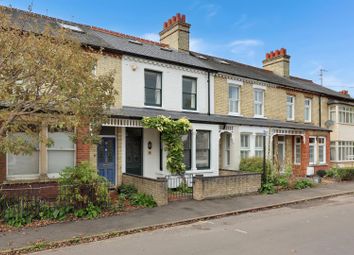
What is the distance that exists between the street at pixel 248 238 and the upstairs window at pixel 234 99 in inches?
372

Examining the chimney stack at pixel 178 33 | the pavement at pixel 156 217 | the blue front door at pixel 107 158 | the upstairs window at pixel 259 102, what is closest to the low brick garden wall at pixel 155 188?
the pavement at pixel 156 217

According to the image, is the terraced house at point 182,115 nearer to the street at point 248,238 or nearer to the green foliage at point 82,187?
the green foliage at point 82,187

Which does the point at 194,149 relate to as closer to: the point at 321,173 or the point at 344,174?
the point at 344,174

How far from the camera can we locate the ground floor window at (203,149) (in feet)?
52.9

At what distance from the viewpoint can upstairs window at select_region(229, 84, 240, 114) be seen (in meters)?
19.4

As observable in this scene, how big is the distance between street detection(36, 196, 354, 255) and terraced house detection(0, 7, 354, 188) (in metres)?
5.35

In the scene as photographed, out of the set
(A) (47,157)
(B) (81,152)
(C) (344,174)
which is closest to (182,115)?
(B) (81,152)

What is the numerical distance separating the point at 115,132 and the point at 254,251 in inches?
345

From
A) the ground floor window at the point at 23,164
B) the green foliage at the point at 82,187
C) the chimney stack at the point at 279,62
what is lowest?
the green foliage at the point at 82,187

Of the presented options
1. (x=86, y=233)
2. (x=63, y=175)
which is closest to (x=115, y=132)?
(x=63, y=175)

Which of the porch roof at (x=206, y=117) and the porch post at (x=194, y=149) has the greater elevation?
the porch roof at (x=206, y=117)

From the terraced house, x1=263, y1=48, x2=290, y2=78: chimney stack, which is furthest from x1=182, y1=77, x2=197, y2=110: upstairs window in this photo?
x1=263, y1=48, x2=290, y2=78: chimney stack

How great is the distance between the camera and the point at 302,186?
53.8ft

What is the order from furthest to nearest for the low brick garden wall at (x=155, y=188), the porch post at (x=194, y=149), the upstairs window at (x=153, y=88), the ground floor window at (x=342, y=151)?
the ground floor window at (x=342, y=151), the upstairs window at (x=153, y=88), the porch post at (x=194, y=149), the low brick garden wall at (x=155, y=188)
